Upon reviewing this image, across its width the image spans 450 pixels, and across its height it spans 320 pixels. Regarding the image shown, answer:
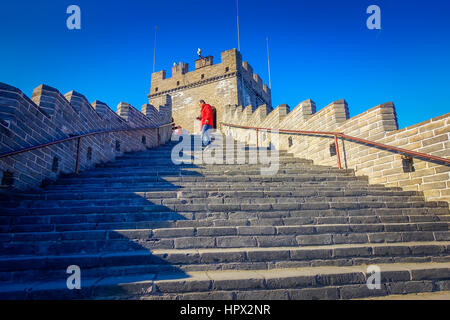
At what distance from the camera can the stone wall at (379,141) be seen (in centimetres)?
502

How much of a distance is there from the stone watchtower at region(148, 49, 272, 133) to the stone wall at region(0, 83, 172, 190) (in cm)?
1202

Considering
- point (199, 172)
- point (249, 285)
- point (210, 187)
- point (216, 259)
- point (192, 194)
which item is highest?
point (199, 172)

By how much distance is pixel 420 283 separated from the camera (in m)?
2.92

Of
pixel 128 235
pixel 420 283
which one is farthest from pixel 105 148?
pixel 420 283

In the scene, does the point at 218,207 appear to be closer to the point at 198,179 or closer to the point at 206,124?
the point at 198,179

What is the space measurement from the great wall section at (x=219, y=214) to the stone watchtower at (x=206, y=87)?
44.8ft

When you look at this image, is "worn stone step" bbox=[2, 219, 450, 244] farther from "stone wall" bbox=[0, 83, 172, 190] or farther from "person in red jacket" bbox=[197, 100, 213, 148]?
"person in red jacket" bbox=[197, 100, 213, 148]

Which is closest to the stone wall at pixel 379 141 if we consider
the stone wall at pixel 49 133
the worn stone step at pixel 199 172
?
the worn stone step at pixel 199 172

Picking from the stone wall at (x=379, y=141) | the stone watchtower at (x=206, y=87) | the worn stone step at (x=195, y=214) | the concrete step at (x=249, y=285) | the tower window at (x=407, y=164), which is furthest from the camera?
the stone watchtower at (x=206, y=87)

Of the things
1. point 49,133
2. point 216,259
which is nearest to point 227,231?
point 216,259

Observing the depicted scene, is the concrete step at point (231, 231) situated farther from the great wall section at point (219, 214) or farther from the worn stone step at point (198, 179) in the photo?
the worn stone step at point (198, 179)

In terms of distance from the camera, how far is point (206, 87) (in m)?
22.0

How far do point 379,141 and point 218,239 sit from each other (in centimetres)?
487

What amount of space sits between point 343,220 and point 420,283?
4.66ft
